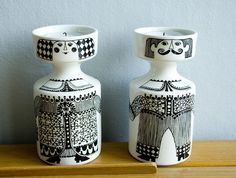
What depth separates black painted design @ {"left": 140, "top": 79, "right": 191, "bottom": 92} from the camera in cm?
53

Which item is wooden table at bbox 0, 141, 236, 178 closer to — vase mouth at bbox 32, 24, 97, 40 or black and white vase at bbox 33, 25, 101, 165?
black and white vase at bbox 33, 25, 101, 165

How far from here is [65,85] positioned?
1.72ft

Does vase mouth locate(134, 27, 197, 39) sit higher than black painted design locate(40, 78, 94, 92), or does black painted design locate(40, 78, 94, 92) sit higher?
vase mouth locate(134, 27, 197, 39)

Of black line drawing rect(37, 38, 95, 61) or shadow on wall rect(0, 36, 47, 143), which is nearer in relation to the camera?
black line drawing rect(37, 38, 95, 61)

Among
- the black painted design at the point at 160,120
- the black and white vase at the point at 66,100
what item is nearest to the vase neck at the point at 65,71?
the black and white vase at the point at 66,100

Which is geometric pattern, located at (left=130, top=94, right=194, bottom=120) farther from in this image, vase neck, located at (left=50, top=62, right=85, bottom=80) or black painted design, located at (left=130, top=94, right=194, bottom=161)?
→ vase neck, located at (left=50, top=62, right=85, bottom=80)

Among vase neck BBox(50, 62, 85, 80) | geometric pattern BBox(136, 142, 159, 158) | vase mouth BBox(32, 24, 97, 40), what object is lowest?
geometric pattern BBox(136, 142, 159, 158)

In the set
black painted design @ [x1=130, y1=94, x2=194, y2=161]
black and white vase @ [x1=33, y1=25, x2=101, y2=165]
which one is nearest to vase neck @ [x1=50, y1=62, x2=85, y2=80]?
black and white vase @ [x1=33, y1=25, x2=101, y2=165]

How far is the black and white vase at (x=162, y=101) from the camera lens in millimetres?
509

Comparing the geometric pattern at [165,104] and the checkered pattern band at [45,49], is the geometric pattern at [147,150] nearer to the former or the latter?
the geometric pattern at [165,104]

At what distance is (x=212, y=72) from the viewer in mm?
642

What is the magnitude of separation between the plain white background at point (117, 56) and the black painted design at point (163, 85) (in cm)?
9

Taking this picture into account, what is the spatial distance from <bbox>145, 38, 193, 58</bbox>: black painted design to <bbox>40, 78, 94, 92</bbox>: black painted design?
11cm

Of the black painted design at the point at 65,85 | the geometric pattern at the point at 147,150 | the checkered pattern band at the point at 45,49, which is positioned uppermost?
the checkered pattern band at the point at 45,49
